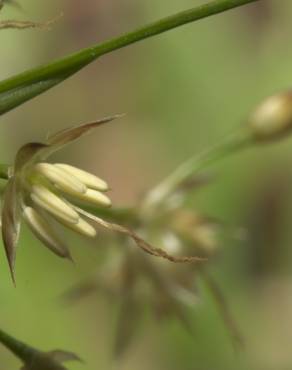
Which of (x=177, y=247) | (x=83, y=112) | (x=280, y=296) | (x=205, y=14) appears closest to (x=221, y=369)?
(x=280, y=296)

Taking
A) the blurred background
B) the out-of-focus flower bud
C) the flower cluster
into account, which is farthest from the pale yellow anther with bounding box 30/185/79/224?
the blurred background

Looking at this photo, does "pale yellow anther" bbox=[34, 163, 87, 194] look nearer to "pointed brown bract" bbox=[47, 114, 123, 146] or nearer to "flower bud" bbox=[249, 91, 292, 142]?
"pointed brown bract" bbox=[47, 114, 123, 146]

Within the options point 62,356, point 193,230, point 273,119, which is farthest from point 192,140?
point 62,356

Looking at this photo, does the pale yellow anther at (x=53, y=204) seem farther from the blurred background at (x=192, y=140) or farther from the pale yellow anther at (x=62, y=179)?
the blurred background at (x=192, y=140)

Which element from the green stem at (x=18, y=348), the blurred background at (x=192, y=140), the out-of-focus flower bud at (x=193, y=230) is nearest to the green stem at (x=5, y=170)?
the green stem at (x=18, y=348)

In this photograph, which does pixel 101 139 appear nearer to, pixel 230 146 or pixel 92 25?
pixel 92 25

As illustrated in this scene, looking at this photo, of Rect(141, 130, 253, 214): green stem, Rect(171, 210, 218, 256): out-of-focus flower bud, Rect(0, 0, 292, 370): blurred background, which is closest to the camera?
Rect(141, 130, 253, 214): green stem

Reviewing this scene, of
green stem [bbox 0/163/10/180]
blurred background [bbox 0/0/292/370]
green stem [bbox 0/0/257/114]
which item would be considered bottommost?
blurred background [bbox 0/0/292/370]

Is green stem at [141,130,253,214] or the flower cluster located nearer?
the flower cluster
